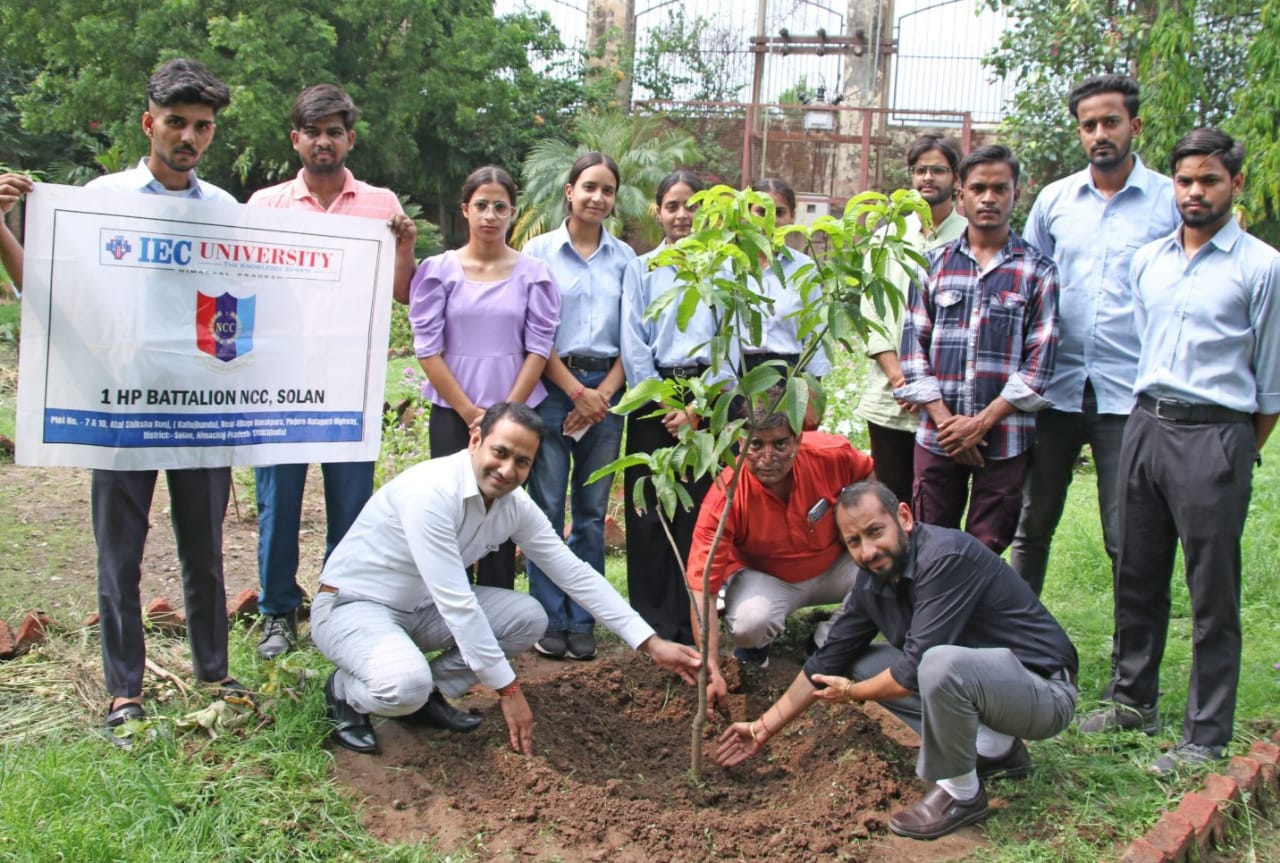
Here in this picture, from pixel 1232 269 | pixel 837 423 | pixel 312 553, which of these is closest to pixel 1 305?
pixel 312 553

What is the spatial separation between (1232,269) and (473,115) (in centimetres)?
1566

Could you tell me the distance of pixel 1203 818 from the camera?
10.0 ft

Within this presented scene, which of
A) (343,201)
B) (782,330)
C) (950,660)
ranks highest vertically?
(343,201)

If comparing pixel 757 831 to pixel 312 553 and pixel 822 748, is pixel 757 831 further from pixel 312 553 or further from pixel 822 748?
pixel 312 553

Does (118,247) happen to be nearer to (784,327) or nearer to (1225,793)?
(784,327)

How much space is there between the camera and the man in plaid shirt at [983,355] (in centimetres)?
394

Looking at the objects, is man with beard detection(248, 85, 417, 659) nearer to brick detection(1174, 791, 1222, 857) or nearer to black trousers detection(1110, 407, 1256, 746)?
black trousers detection(1110, 407, 1256, 746)

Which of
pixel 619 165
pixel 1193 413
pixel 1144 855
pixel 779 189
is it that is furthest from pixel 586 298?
pixel 619 165

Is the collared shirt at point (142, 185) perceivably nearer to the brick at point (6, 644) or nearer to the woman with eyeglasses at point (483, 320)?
the woman with eyeglasses at point (483, 320)

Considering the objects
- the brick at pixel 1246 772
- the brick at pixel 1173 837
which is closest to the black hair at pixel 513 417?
the brick at pixel 1173 837

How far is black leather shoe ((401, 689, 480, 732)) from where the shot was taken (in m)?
3.65

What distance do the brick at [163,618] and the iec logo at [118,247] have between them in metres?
1.55

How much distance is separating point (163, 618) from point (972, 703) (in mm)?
2963

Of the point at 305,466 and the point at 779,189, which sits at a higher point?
the point at 779,189
